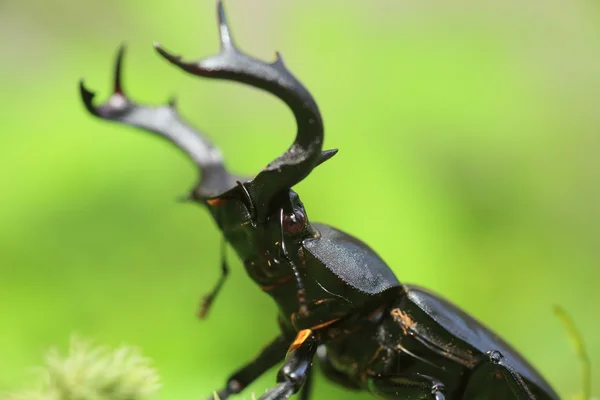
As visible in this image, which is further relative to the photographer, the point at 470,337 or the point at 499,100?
the point at 499,100

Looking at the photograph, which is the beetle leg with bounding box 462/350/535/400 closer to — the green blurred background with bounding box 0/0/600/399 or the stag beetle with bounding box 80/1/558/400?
the stag beetle with bounding box 80/1/558/400

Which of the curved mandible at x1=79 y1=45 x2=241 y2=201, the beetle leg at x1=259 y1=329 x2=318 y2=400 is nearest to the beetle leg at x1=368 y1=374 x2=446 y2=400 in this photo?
the beetle leg at x1=259 y1=329 x2=318 y2=400

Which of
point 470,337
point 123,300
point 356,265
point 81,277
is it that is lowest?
point 470,337

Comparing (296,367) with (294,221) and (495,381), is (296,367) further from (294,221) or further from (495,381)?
(495,381)

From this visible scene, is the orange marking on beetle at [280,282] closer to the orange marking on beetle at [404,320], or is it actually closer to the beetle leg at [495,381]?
the orange marking on beetle at [404,320]

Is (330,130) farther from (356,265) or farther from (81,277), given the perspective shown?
(356,265)

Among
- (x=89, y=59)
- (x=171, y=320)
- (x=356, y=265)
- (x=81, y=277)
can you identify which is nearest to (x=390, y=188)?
(x=171, y=320)
